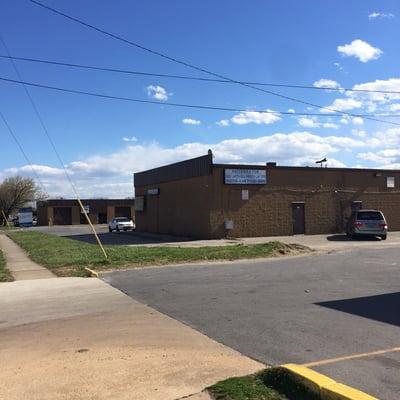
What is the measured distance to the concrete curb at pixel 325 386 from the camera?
15.4 ft

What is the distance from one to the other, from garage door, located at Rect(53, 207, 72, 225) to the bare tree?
22.1 meters

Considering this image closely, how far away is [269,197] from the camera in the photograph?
32188 mm

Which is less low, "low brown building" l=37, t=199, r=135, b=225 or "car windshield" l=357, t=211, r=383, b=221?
"low brown building" l=37, t=199, r=135, b=225

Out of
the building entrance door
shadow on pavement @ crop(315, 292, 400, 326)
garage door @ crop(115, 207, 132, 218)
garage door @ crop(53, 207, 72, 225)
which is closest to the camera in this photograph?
shadow on pavement @ crop(315, 292, 400, 326)

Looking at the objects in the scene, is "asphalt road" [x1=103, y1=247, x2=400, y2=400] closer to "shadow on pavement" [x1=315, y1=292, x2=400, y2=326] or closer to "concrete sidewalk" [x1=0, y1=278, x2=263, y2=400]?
"shadow on pavement" [x1=315, y1=292, x2=400, y2=326]

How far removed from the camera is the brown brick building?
3131cm

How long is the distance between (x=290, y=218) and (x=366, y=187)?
600 cm

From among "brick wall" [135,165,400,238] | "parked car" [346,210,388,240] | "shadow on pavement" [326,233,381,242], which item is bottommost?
"shadow on pavement" [326,233,381,242]

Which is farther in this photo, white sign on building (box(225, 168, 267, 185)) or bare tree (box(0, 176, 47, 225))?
bare tree (box(0, 176, 47, 225))

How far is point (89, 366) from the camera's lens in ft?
20.7

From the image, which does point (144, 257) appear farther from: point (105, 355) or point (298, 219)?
point (298, 219)

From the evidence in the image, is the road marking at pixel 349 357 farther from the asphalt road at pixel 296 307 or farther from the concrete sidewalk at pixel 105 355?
the concrete sidewalk at pixel 105 355

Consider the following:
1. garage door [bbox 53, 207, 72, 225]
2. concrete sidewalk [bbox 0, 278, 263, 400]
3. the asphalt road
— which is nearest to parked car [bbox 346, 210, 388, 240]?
the asphalt road

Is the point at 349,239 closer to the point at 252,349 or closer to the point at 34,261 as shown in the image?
the point at 34,261
